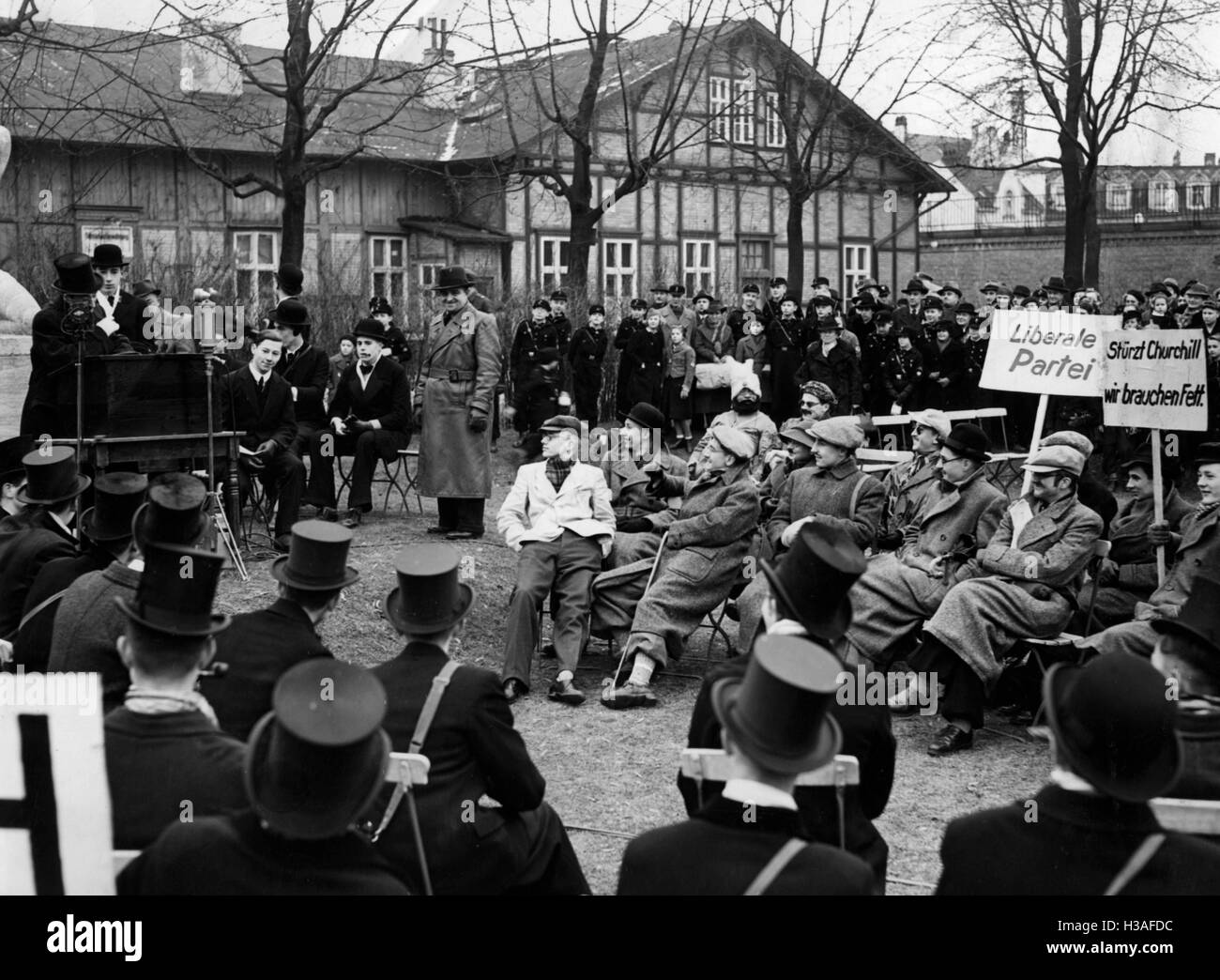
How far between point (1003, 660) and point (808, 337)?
10745 mm

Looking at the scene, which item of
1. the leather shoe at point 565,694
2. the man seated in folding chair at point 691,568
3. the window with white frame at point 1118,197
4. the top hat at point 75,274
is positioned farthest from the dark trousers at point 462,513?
the window with white frame at point 1118,197

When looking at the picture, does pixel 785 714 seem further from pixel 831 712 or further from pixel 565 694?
pixel 565 694

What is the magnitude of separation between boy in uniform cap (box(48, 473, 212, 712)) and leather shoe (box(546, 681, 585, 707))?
3919mm

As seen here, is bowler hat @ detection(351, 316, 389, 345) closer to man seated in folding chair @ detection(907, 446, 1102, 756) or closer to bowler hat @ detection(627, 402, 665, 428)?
bowler hat @ detection(627, 402, 665, 428)

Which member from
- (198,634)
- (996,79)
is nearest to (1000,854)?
(198,634)

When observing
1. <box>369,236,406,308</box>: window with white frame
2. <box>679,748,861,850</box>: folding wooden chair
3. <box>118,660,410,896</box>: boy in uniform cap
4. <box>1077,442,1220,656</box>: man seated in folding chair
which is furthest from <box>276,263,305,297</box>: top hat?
<box>369,236,406,308</box>: window with white frame

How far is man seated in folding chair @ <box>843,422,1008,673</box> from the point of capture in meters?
8.62

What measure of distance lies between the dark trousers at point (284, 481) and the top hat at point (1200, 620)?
25.4 ft

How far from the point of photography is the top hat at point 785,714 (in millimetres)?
3289

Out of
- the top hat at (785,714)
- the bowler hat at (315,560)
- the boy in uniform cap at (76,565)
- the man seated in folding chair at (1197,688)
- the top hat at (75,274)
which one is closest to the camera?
the top hat at (785,714)

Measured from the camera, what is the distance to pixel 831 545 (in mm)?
4742

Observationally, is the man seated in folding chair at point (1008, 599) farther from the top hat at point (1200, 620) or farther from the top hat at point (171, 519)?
the top hat at point (171, 519)

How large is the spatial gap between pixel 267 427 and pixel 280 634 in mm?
6980

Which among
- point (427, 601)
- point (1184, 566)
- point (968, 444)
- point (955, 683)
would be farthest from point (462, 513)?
point (427, 601)
